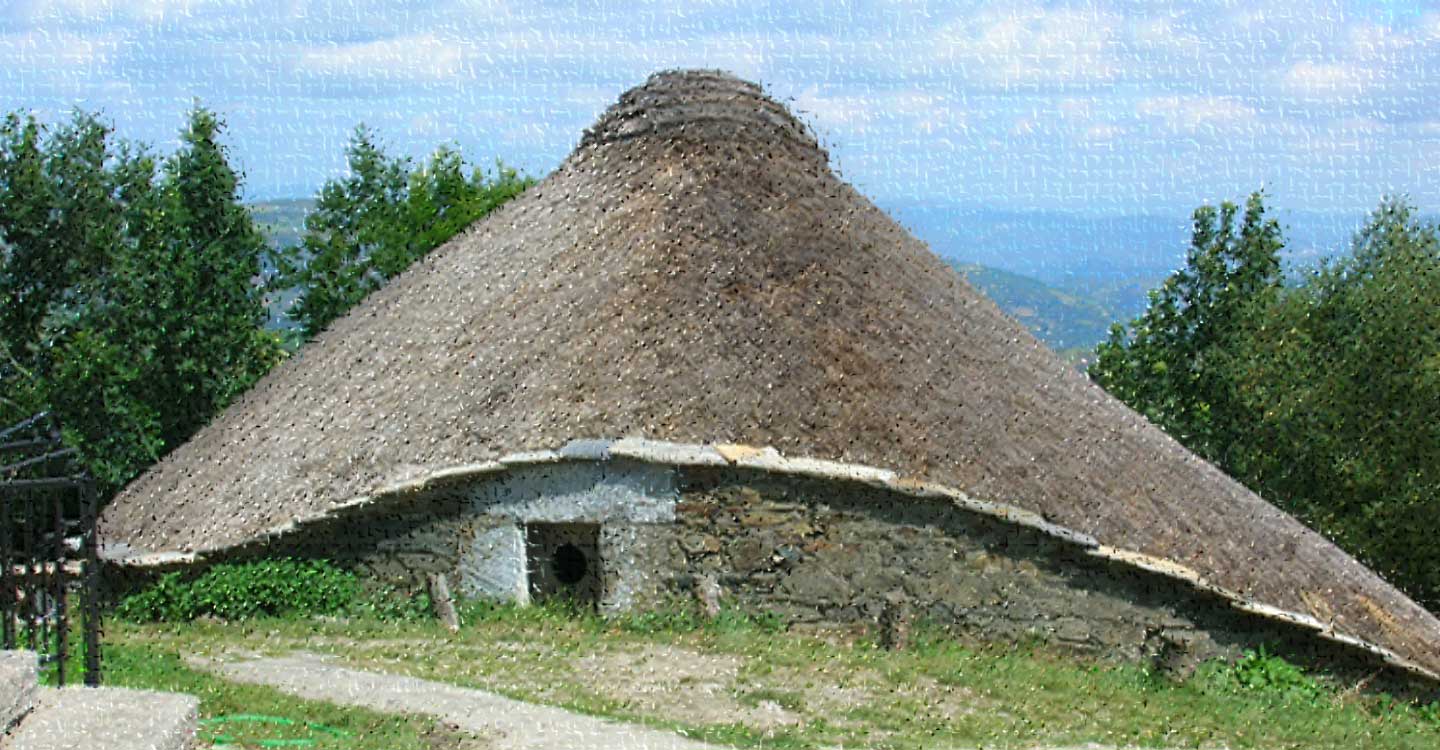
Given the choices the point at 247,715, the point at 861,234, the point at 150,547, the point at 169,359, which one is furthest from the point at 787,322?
the point at 169,359

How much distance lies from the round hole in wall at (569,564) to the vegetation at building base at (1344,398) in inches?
642

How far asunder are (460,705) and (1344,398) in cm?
2143

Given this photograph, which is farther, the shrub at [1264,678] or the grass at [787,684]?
the shrub at [1264,678]

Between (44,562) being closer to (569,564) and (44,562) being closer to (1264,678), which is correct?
(569,564)

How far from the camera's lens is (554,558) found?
17.6m

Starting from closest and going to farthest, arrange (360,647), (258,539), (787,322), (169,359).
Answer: (360,647) → (258,539) → (787,322) → (169,359)

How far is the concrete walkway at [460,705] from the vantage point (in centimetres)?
1104

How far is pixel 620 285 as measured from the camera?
19.8 meters

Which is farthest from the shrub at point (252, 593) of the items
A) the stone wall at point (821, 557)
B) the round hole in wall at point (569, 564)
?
the round hole in wall at point (569, 564)

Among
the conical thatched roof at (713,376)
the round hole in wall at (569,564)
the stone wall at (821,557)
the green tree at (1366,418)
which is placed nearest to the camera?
the stone wall at (821,557)

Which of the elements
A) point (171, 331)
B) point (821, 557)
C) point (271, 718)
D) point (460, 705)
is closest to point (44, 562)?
point (271, 718)

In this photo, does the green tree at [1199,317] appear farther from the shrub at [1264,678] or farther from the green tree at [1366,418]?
the shrub at [1264,678]

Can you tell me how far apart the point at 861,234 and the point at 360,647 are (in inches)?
396

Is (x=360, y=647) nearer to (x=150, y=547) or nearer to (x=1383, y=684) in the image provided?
(x=150, y=547)
